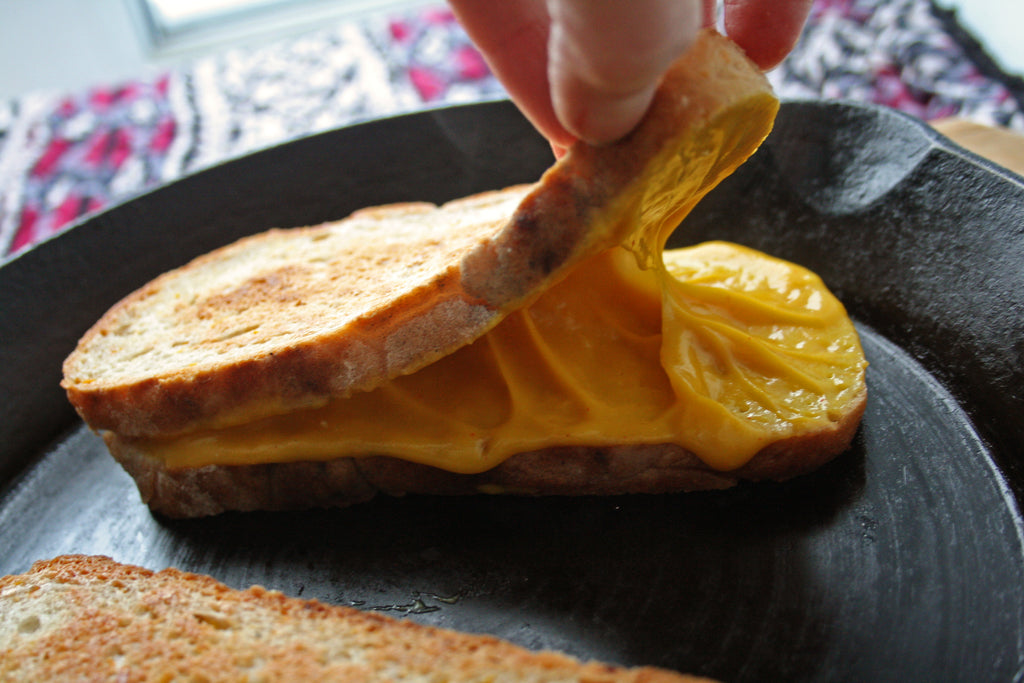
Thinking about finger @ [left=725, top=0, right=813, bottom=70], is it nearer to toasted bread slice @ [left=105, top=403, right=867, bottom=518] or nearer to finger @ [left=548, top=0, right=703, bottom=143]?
finger @ [left=548, top=0, right=703, bottom=143]

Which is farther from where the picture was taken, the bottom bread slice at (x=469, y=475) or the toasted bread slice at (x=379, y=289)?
the bottom bread slice at (x=469, y=475)

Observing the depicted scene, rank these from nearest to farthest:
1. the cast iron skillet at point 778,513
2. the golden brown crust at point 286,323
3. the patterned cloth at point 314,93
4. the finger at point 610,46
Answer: the finger at point 610,46
the cast iron skillet at point 778,513
the golden brown crust at point 286,323
the patterned cloth at point 314,93

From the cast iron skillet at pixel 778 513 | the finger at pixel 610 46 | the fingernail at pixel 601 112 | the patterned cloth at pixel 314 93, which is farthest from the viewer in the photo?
the patterned cloth at pixel 314 93

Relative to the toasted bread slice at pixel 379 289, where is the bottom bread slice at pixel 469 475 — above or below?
below

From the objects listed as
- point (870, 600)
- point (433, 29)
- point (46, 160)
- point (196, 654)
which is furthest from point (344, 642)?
point (433, 29)

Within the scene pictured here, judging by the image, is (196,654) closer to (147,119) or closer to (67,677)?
(67,677)

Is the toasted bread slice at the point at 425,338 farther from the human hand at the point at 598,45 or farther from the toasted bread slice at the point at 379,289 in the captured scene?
the human hand at the point at 598,45

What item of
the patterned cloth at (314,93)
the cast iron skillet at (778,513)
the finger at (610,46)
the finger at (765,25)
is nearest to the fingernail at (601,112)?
the finger at (610,46)

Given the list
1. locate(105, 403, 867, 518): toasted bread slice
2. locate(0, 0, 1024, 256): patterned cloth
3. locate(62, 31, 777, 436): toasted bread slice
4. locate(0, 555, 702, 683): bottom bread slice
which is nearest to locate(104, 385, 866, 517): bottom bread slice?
locate(105, 403, 867, 518): toasted bread slice
